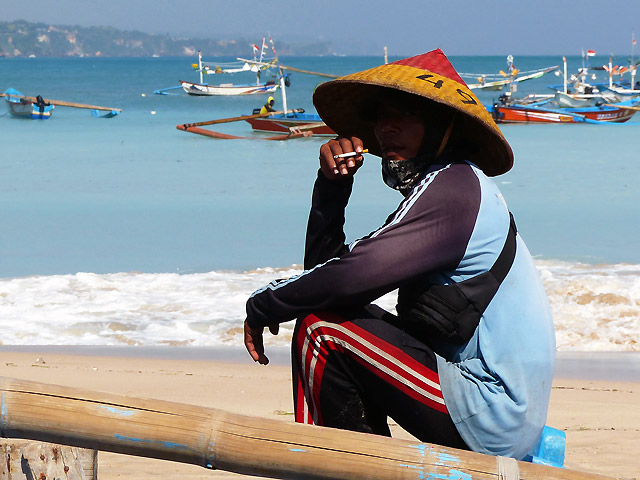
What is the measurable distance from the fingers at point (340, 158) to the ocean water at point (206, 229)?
3.15m

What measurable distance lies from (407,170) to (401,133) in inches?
3.8

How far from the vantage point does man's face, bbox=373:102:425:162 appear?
2090 mm

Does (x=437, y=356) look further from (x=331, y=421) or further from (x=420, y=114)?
(x=420, y=114)

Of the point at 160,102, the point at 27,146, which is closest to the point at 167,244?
the point at 27,146

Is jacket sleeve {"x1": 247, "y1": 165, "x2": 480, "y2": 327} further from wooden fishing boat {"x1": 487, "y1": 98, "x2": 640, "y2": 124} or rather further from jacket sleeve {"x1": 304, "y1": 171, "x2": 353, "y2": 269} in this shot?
wooden fishing boat {"x1": 487, "y1": 98, "x2": 640, "y2": 124}

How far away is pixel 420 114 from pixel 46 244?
25.7 feet

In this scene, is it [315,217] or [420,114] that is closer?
[420,114]

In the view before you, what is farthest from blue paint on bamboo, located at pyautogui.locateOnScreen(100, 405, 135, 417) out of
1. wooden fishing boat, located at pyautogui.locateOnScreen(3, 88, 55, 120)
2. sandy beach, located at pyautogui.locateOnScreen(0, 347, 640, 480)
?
wooden fishing boat, located at pyautogui.locateOnScreen(3, 88, 55, 120)

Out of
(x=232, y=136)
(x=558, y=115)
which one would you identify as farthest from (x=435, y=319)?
(x=558, y=115)

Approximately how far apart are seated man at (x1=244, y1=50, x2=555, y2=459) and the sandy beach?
1.16 m

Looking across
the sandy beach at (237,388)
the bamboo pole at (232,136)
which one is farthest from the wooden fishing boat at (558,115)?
the sandy beach at (237,388)

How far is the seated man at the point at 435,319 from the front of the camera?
187 cm

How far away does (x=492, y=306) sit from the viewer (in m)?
1.90

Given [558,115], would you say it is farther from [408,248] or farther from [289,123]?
[408,248]
